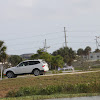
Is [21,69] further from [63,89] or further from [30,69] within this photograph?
[63,89]

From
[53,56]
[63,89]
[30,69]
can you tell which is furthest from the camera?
[53,56]

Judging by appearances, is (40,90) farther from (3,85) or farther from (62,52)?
(62,52)

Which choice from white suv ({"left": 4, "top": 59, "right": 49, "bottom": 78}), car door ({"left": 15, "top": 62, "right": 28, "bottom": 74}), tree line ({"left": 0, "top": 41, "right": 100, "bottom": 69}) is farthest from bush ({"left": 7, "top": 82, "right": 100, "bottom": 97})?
tree line ({"left": 0, "top": 41, "right": 100, "bottom": 69})

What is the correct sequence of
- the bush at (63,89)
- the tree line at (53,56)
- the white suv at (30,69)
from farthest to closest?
the tree line at (53,56), the white suv at (30,69), the bush at (63,89)

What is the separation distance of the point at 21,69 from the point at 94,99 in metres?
14.5

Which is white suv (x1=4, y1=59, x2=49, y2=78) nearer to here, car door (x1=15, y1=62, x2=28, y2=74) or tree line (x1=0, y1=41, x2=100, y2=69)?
car door (x1=15, y1=62, x2=28, y2=74)

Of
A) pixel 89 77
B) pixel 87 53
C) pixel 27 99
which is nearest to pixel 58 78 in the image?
pixel 89 77

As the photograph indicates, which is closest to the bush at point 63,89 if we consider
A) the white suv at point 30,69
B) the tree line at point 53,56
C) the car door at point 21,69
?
the white suv at point 30,69

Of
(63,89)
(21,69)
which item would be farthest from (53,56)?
(63,89)

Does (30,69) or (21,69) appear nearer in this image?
(30,69)

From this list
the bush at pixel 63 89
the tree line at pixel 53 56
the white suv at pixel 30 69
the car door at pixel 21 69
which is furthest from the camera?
the tree line at pixel 53 56

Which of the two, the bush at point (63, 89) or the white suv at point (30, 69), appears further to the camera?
the white suv at point (30, 69)

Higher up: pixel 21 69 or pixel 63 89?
pixel 21 69

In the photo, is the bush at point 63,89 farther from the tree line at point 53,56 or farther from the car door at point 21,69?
the tree line at point 53,56
